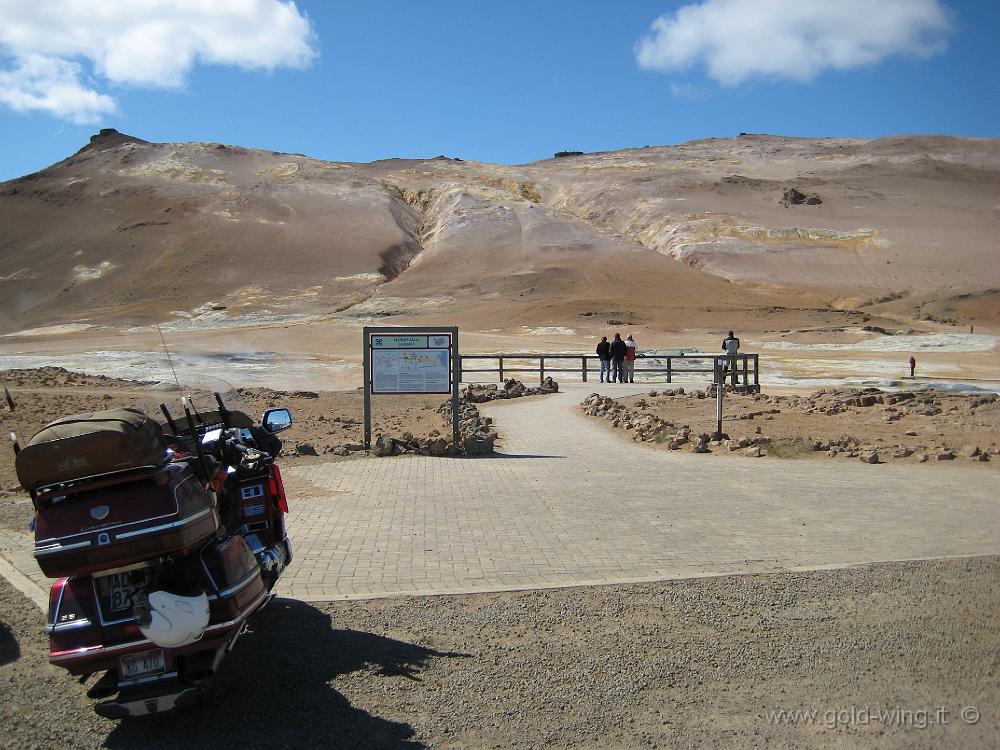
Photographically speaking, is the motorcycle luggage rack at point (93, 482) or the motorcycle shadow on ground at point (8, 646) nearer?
the motorcycle luggage rack at point (93, 482)

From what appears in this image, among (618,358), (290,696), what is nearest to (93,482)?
(290,696)

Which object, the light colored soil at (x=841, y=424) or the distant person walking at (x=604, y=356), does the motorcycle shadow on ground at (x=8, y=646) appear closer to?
the light colored soil at (x=841, y=424)

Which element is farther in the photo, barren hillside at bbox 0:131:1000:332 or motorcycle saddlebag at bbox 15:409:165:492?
barren hillside at bbox 0:131:1000:332

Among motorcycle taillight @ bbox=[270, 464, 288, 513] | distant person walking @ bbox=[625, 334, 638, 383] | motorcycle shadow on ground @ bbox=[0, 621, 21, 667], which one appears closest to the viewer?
motorcycle shadow on ground @ bbox=[0, 621, 21, 667]

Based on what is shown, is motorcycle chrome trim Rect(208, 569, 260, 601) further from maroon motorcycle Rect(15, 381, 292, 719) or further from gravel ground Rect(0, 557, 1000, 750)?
gravel ground Rect(0, 557, 1000, 750)

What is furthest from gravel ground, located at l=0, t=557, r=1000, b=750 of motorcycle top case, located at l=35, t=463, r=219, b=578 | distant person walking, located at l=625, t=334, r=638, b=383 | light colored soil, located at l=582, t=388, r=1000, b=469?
distant person walking, located at l=625, t=334, r=638, b=383

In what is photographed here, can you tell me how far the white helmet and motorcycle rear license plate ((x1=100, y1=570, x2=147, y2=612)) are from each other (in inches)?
8.6

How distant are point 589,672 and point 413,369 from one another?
9.33 m

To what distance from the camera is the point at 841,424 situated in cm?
1538

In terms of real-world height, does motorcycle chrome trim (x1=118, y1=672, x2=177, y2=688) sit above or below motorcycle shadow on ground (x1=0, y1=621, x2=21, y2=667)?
above

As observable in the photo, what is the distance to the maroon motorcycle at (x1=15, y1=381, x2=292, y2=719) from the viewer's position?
383 centimetres

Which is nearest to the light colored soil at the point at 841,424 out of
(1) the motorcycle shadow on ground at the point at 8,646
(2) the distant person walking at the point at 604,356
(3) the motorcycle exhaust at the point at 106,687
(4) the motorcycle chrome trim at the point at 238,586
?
(2) the distant person walking at the point at 604,356

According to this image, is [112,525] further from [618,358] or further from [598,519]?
[618,358]

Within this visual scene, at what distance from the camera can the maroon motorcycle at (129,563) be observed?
3828mm
